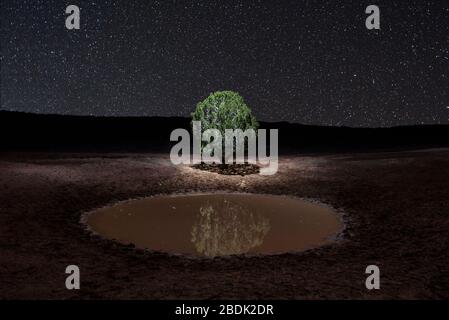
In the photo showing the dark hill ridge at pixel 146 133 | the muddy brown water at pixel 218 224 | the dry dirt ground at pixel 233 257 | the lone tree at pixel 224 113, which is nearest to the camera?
the dry dirt ground at pixel 233 257

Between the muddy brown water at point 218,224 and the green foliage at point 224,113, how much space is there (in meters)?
5.49

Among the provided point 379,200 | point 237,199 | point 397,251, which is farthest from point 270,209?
point 397,251

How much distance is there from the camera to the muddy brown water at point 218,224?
35.0 feet

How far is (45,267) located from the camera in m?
8.95

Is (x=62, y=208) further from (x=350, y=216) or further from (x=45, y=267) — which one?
(x=350, y=216)

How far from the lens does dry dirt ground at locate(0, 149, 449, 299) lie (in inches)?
313

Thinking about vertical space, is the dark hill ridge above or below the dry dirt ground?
above

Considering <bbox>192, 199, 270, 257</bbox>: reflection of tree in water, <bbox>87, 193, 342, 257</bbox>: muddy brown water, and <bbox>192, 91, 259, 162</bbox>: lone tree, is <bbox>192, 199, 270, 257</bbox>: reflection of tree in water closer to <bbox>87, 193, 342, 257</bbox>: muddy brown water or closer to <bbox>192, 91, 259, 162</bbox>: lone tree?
<bbox>87, 193, 342, 257</bbox>: muddy brown water

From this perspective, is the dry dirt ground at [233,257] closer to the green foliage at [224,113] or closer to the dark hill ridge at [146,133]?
the green foliage at [224,113]

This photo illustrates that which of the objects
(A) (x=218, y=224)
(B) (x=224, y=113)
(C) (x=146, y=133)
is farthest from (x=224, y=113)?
(C) (x=146, y=133)

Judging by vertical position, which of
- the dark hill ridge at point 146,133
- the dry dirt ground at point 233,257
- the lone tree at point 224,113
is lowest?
the dry dirt ground at point 233,257

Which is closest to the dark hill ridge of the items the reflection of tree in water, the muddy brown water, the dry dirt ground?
the dry dirt ground

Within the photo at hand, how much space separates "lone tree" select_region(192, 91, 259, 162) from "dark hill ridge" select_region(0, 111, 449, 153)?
108 feet

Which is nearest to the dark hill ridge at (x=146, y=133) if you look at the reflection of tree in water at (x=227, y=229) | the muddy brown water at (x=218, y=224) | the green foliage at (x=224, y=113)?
the green foliage at (x=224, y=113)
